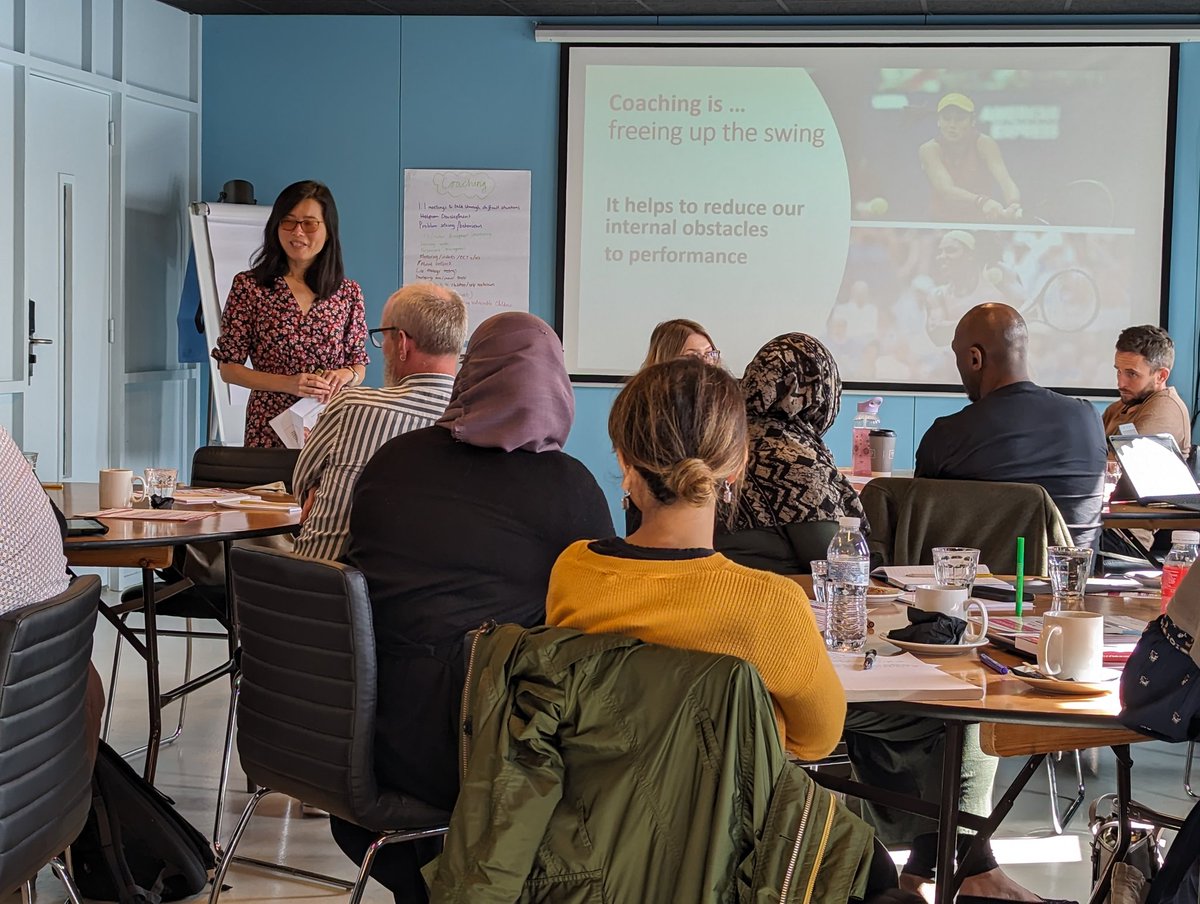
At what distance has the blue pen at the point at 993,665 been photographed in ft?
6.89

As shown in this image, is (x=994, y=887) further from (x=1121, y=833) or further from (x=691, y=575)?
(x=691, y=575)

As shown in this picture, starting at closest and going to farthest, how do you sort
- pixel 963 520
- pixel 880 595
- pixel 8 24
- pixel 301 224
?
1. pixel 880 595
2. pixel 963 520
3. pixel 301 224
4. pixel 8 24

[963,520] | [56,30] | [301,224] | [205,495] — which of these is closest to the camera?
[963,520]

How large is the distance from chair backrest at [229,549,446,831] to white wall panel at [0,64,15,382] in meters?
4.02

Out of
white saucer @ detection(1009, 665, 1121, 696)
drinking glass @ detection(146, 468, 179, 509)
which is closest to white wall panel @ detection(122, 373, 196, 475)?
drinking glass @ detection(146, 468, 179, 509)

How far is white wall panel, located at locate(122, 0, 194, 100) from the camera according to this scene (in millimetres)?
6746

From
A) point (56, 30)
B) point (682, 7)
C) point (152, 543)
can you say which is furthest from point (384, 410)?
point (682, 7)

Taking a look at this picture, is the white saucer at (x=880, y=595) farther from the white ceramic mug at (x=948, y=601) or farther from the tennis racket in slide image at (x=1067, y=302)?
the tennis racket in slide image at (x=1067, y=302)

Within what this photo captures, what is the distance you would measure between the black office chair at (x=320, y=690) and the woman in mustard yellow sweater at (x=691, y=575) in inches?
21.2

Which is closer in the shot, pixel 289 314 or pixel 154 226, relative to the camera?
pixel 289 314

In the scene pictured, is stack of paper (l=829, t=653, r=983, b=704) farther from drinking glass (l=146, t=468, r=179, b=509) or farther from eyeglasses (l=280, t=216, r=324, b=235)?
eyeglasses (l=280, t=216, r=324, b=235)

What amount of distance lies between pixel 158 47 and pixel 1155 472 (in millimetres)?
5344

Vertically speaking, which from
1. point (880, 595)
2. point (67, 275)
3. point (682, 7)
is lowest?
point (880, 595)

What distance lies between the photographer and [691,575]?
1746mm
